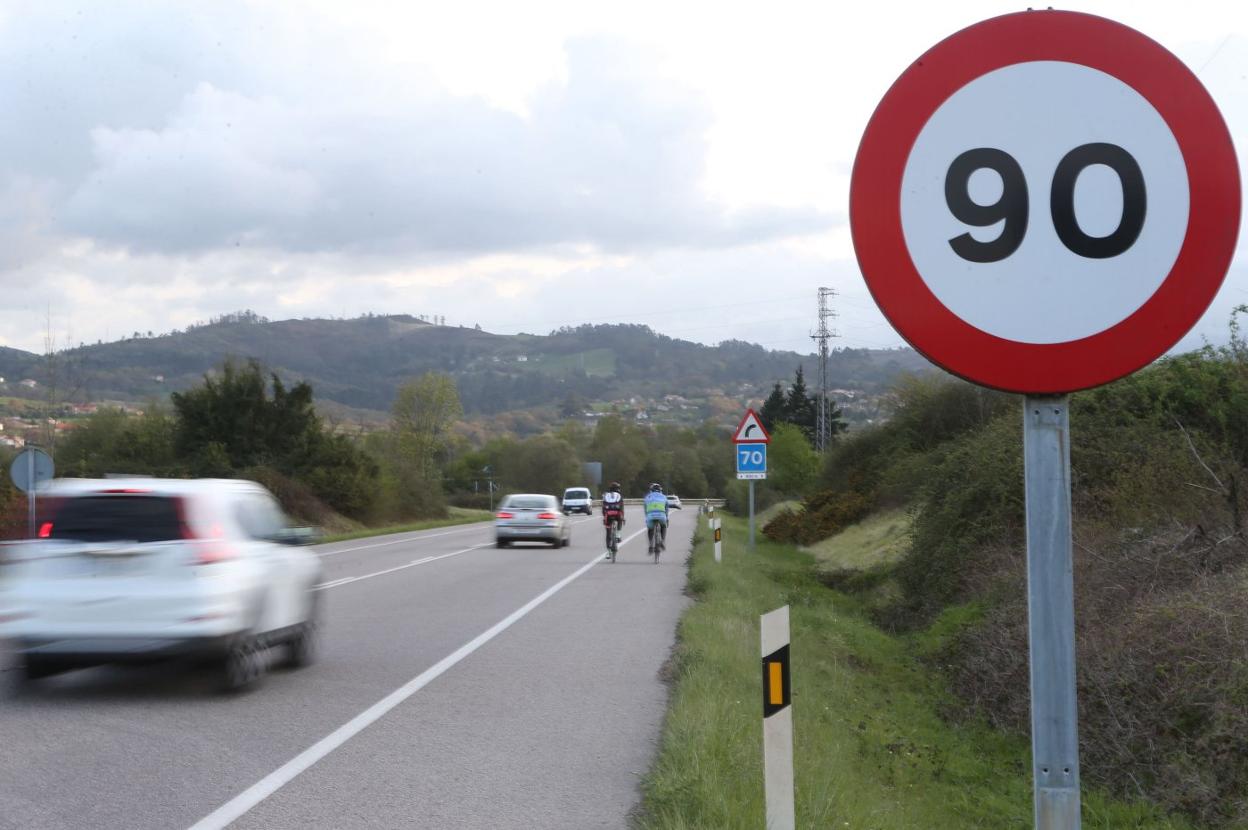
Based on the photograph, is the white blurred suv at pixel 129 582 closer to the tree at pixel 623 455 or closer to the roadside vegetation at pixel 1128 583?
the roadside vegetation at pixel 1128 583

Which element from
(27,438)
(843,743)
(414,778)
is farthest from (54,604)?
(27,438)

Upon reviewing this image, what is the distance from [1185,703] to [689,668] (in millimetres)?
4163

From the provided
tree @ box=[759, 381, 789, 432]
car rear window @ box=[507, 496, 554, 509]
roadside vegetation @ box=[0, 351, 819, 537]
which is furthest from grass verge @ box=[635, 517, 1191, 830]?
tree @ box=[759, 381, 789, 432]

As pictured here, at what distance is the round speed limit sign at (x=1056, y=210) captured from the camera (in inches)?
91.2

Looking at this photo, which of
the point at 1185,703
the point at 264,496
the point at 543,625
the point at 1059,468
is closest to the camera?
the point at 1059,468

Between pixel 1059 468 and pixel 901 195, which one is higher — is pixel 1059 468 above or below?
below

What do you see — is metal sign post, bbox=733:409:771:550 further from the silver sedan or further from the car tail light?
the car tail light

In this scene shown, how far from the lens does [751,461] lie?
27984 mm

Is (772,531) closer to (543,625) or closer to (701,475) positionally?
(543,625)

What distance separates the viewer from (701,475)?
137 metres

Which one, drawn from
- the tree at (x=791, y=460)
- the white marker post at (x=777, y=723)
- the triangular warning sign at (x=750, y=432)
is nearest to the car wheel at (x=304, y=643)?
the white marker post at (x=777, y=723)

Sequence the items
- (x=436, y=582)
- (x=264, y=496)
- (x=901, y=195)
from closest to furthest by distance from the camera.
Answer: (x=901, y=195), (x=264, y=496), (x=436, y=582)

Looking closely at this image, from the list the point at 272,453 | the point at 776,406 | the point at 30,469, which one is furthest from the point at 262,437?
the point at 776,406

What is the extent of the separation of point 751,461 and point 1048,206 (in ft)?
84.4
